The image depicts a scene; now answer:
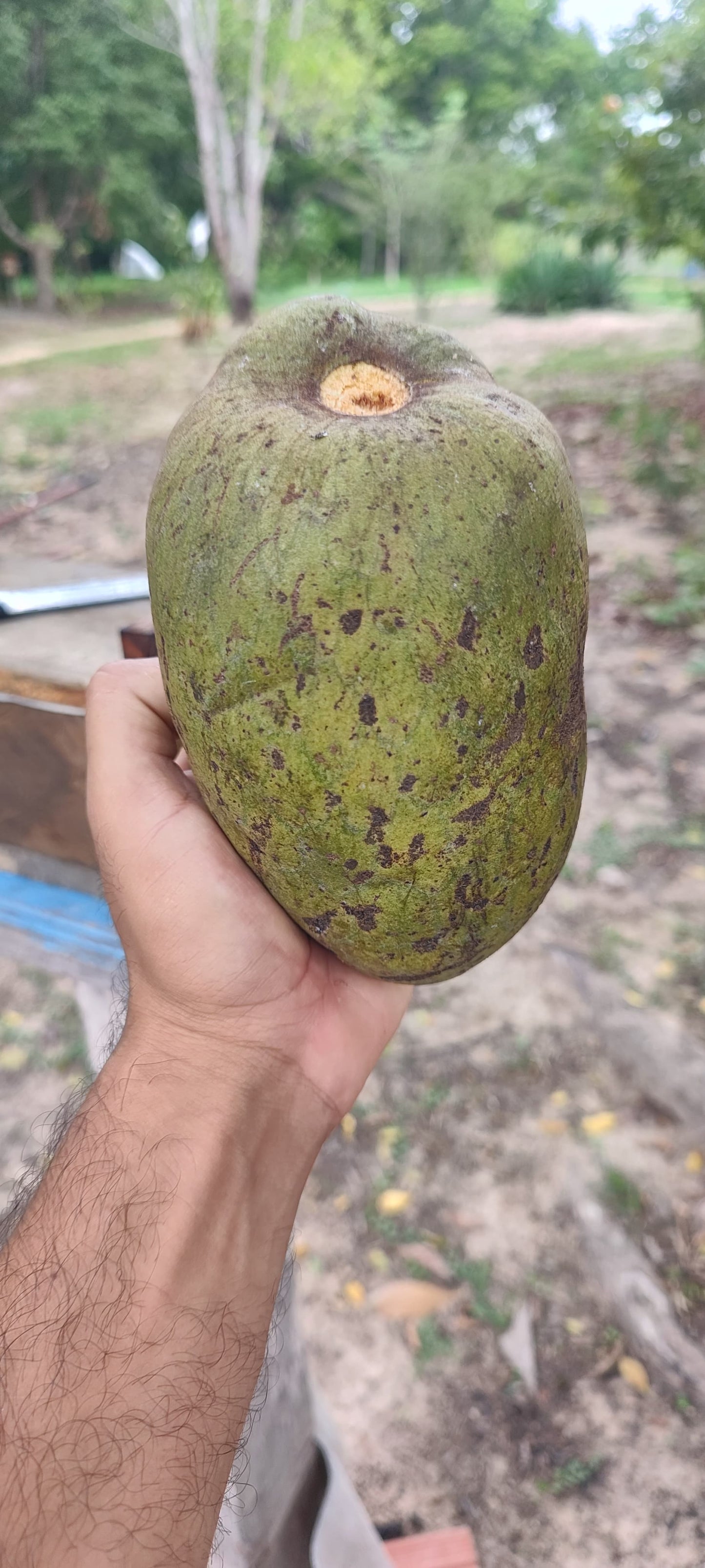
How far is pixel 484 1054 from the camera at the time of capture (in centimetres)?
321

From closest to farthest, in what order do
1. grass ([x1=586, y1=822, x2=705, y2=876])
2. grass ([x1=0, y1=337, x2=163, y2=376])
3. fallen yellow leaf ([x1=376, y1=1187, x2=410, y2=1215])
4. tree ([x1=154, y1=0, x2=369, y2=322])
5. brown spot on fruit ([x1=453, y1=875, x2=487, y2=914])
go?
brown spot on fruit ([x1=453, y1=875, x2=487, y2=914]) → fallen yellow leaf ([x1=376, y1=1187, x2=410, y2=1215]) → grass ([x1=586, y1=822, x2=705, y2=876]) → grass ([x1=0, y1=337, x2=163, y2=376]) → tree ([x1=154, y1=0, x2=369, y2=322])

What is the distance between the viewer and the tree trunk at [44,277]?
19.9m

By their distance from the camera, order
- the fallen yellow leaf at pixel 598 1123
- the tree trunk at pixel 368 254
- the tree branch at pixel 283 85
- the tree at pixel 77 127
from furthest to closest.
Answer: the tree trunk at pixel 368 254
the tree at pixel 77 127
the tree branch at pixel 283 85
the fallen yellow leaf at pixel 598 1123

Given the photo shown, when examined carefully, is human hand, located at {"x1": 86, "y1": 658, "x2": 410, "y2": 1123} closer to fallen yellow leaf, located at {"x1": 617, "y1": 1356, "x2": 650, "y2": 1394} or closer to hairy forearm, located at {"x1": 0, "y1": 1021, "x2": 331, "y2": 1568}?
hairy forearm, located at {"x1": 0, "y1": 1021, "x2": 331, "y2": 1568}

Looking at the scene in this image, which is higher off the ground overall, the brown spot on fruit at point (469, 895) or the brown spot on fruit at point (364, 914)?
the brown spot on fruit at point (469, 895)

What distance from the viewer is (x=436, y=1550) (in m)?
2.15

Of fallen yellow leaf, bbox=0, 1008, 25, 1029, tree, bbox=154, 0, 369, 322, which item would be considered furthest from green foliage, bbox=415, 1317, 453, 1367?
tree, bbox=154, 0, 369, 322

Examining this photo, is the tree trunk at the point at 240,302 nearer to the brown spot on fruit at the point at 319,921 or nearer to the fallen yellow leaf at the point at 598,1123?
the fallen yellow leaf at the point at 598,1123

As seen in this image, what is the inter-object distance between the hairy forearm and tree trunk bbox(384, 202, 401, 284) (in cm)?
2008

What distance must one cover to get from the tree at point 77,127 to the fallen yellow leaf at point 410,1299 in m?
21.9

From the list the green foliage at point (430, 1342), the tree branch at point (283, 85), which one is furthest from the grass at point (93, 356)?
the green foliage at point (430, 1342)

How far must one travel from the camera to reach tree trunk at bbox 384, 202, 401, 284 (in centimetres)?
1903

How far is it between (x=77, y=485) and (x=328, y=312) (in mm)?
6907

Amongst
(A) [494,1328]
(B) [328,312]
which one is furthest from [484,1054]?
(B) [328,312]
